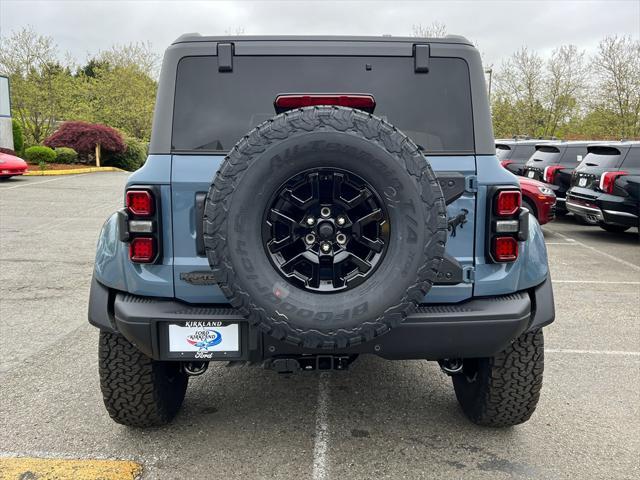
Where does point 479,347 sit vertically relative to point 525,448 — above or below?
above

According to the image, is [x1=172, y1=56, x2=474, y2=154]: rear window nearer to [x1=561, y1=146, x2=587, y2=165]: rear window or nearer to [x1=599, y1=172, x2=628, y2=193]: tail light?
[x1=599, y1=172, x2=628, y2=193]: tail light

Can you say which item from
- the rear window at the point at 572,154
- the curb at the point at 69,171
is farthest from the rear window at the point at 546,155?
the curb at the point at 69,171

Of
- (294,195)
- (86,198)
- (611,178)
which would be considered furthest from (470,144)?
(86,198)

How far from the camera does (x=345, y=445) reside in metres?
2.99

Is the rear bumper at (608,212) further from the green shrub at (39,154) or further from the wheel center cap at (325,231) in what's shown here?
the green shrub at (39,154)

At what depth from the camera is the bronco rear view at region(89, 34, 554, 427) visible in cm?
226

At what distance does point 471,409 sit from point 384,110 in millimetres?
1717

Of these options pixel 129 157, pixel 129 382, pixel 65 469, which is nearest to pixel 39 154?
pixel 129 157

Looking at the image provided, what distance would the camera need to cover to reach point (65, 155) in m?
22.3

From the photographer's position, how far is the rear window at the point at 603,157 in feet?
31.9

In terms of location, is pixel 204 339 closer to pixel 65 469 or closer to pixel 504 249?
pixel 65 469

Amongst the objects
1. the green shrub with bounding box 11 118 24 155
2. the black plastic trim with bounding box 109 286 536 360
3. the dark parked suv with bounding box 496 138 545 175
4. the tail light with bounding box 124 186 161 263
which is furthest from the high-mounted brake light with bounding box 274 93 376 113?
the green shrub with bounding box 11 118 24 155

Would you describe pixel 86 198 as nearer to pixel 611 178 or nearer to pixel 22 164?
pixel 22 164

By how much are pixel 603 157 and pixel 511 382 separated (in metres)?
8.35
